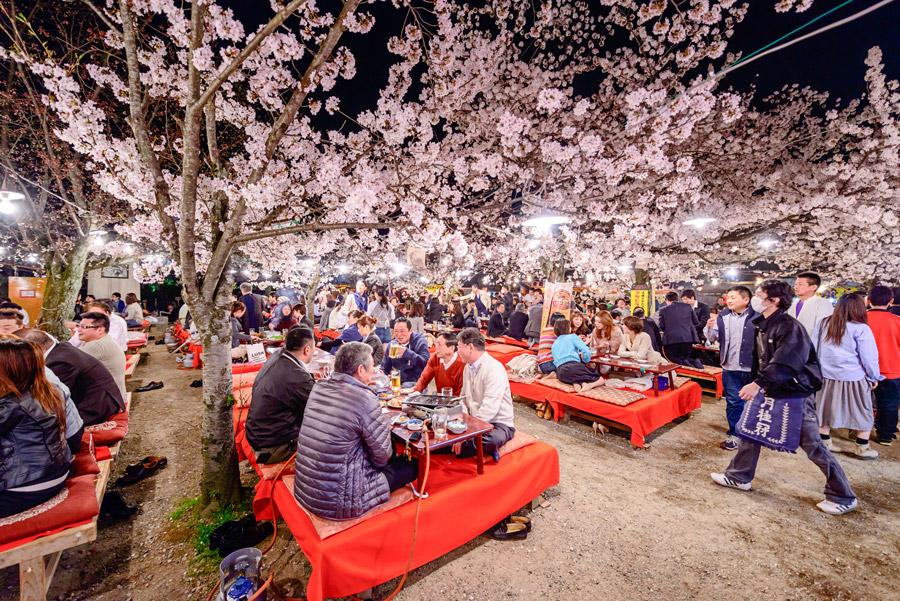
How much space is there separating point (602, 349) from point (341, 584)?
6.98 m

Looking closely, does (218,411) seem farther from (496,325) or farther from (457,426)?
(496,325)

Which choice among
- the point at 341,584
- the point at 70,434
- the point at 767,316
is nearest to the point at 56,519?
the point at 70,434

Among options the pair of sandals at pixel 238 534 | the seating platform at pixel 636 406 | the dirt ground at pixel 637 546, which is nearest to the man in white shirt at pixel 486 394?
the dirt ground at pixel 637 546

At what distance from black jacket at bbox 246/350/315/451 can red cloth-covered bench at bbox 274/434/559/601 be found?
1.62 ft

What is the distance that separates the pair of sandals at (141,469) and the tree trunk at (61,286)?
8310mm

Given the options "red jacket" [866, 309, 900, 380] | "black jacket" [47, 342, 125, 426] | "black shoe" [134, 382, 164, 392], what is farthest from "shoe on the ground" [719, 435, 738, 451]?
"black shoe" [134, 382, 164, 392]

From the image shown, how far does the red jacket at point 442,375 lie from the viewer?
461 cm

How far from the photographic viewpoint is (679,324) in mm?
8406

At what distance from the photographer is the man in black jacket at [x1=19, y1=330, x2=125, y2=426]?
4.04 meters

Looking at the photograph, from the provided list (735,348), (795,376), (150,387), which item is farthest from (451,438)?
(150,387)

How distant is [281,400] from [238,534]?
1253 mm

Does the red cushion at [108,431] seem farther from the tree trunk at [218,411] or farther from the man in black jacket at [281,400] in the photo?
the man in black jacket at [281,400]

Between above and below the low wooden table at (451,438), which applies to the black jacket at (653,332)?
above

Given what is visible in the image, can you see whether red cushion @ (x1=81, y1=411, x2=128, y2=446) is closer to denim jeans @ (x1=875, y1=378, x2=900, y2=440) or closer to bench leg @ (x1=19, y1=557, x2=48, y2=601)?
bench leg @ (x1=19, y1=557, x2=48, y2=601)
